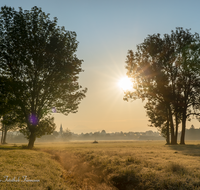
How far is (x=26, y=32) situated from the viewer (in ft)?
93.8

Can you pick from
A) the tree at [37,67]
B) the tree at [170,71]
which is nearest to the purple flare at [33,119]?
the tree at [37,67]

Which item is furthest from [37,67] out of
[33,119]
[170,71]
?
[170,71]

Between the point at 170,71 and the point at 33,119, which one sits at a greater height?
the point at 170,71

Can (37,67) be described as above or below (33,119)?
above

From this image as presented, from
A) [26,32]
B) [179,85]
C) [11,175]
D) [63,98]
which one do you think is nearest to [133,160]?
[11,175]

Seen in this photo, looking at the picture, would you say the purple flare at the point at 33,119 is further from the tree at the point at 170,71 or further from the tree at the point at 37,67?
the tree at the point at 170,71

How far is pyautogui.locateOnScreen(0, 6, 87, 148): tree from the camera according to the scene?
92.9ft

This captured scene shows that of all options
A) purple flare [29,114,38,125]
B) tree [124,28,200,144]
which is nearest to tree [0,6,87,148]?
purple flare [29,114,38,125]

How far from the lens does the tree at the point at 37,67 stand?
92.9 feet

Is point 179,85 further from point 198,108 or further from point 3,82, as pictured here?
point 3,82

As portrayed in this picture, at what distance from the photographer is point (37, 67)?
3041 centimetres

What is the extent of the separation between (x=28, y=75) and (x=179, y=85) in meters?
33.1

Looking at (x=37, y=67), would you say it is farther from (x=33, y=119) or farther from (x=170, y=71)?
(x=170, y=71)

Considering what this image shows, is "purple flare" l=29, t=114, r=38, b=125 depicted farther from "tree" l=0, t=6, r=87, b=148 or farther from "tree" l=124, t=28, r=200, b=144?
"tree" l=124, t=28, r=200, b=144
